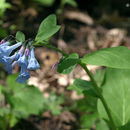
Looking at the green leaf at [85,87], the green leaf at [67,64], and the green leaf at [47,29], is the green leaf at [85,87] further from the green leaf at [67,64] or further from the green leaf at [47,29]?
the green leaf at [47,29]

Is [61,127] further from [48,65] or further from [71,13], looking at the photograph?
[71,13]

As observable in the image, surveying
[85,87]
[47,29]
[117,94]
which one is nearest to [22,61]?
[47,29]

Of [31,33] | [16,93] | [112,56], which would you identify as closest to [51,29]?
[112,56]

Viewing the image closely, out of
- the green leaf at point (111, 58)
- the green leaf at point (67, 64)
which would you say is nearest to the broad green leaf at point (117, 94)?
the green leaf at point (111, 58)

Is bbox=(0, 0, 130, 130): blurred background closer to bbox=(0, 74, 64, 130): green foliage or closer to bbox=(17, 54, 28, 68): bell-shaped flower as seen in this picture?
bbox=(0, 74, 64, 130): green foliage

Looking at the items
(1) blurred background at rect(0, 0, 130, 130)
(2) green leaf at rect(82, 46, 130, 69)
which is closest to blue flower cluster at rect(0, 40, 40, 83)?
(2) green leaf at rect(82, 46, 130, 69)

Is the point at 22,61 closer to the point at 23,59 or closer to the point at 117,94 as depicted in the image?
the point at 23,59
